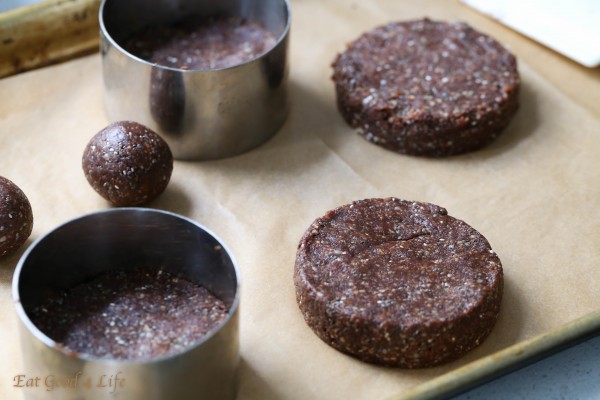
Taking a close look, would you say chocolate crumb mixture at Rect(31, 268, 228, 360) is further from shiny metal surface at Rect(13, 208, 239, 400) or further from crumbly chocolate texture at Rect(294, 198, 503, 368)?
crumbly chocolate texture at Rect(294, 198, 503, 368)

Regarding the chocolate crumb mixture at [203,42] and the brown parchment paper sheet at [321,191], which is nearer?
the brown parchment paper sheet at [321,191]

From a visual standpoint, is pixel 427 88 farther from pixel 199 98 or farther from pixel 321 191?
pixel 199 98

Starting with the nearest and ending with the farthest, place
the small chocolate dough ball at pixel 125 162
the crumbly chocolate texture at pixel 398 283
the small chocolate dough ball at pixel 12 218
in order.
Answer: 1. the crumbly chocolate texture at pixel 398 283
2. the small chocolate dough ball at pixel 12 218
3. the small chocolate dough ball at pixel 125 162

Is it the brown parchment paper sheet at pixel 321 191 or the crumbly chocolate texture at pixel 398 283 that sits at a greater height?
the crumbly chocolate texture at pixel 398 283

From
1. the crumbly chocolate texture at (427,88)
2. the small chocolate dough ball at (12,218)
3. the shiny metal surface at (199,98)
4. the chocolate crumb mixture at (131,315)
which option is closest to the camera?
the chocolate crumb mixture at (131,315)

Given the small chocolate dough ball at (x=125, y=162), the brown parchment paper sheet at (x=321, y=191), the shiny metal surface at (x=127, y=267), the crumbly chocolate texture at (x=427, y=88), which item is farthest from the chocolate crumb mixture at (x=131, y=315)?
the crumbly chocolate texture at (x=427, y=88)

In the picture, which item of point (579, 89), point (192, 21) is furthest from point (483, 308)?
point (192, 21)

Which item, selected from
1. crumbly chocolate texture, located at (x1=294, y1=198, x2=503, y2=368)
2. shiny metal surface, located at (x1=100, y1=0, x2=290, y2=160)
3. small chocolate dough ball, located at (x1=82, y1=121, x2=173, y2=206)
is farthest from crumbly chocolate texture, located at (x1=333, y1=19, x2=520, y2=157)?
small chocolate dough ball, located at (x1=82, y1=121, x2=173, y2=206)

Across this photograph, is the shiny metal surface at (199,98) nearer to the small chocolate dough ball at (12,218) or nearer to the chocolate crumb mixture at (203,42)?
the chocolate crumb mixture at (203,42)
